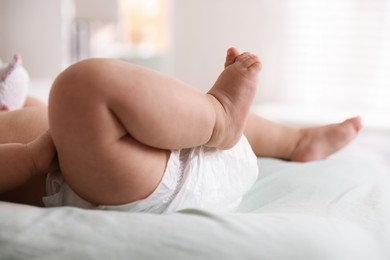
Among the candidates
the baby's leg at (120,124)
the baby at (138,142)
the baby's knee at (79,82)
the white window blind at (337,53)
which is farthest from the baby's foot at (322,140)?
the white window blind at (337,53)

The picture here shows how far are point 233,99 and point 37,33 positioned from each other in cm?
271

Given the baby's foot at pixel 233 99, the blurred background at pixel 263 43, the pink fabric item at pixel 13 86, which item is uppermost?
the baby's foot at pixel 233 99

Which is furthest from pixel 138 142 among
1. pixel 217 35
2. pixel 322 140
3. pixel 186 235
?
pixel 217 35

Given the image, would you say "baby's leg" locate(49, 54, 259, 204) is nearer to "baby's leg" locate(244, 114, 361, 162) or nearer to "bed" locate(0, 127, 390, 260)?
"bed" locate(0, 127, 390, 260)

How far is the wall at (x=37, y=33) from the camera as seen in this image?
3297 mm

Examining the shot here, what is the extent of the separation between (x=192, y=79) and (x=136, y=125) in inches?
109

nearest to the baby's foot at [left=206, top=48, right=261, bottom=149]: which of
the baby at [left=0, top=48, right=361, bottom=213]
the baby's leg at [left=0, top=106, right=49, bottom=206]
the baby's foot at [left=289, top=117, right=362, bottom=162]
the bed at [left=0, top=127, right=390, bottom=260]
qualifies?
the baby at [left=0, top=48, right=361, bottom=213]

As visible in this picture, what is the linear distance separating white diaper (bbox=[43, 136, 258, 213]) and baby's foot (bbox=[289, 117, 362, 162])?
43 cm

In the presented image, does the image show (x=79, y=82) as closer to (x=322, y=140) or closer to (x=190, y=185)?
(x=190, y=185)

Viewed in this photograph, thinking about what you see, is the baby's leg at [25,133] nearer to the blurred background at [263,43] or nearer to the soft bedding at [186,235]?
the soft bedding at [186,235]

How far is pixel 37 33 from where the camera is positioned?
10.9 ft

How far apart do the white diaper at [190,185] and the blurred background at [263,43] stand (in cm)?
193

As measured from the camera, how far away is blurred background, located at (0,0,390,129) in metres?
3.05

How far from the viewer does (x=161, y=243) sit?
24.7 inches
